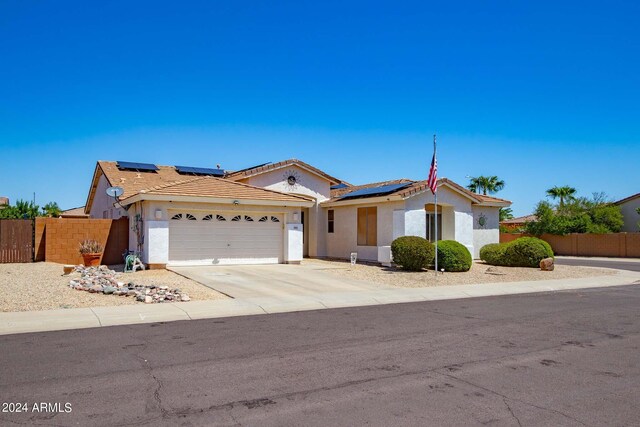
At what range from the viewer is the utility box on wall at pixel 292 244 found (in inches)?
896

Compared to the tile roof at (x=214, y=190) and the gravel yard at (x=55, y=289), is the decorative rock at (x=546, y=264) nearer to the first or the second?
the tile roof at (x=214, y=190)

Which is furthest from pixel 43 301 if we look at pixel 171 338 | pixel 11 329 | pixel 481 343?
pixel 481 343

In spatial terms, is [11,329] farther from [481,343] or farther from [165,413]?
[481,343]

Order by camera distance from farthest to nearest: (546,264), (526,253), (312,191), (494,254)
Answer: (312,191) → (494,254) → (526,253) → (546,264)

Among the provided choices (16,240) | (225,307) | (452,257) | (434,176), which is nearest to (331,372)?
(225,307)

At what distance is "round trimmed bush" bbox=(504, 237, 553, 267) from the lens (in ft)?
78.2

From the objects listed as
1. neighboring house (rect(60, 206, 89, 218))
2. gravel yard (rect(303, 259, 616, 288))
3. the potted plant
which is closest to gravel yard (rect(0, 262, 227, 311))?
the potted plant

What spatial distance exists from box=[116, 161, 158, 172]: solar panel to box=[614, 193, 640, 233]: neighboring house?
126ft

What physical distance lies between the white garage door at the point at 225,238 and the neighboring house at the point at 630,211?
35.3m

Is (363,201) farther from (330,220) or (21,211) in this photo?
(21,211)

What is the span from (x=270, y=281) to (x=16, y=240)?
468 inches

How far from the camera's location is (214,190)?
21500 millimetres

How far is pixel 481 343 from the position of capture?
29.6ft

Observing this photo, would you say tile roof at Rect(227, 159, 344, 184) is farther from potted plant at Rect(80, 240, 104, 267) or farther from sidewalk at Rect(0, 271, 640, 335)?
sidewalk at Rect(0, 271, 640, 335)
